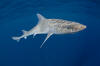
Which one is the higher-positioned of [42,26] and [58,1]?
[58,1]

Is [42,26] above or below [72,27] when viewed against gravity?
above

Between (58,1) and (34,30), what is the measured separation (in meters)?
19.5

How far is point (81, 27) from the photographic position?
3.98m

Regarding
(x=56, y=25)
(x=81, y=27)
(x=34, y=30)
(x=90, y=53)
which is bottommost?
(x=81, y=27)

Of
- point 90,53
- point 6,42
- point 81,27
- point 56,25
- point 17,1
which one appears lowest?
point 81,27

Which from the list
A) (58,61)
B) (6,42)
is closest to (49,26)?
(58,61)

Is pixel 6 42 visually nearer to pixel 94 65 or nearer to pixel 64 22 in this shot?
pixel 94 65

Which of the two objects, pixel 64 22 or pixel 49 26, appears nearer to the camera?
pixel 64 22

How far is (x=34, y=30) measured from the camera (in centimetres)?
546

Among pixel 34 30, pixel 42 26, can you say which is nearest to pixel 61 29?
pixel 42 26

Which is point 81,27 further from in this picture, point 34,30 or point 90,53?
point 90,53

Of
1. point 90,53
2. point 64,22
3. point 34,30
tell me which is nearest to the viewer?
point 64,22

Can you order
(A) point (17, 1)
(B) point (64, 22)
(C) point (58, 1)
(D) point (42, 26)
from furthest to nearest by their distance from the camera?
(C) point (58, 1)
(A) point (17, 1)
(D) point (42, 26)
(B) point (64, 22)

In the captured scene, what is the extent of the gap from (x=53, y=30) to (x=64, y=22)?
1.39 ft
